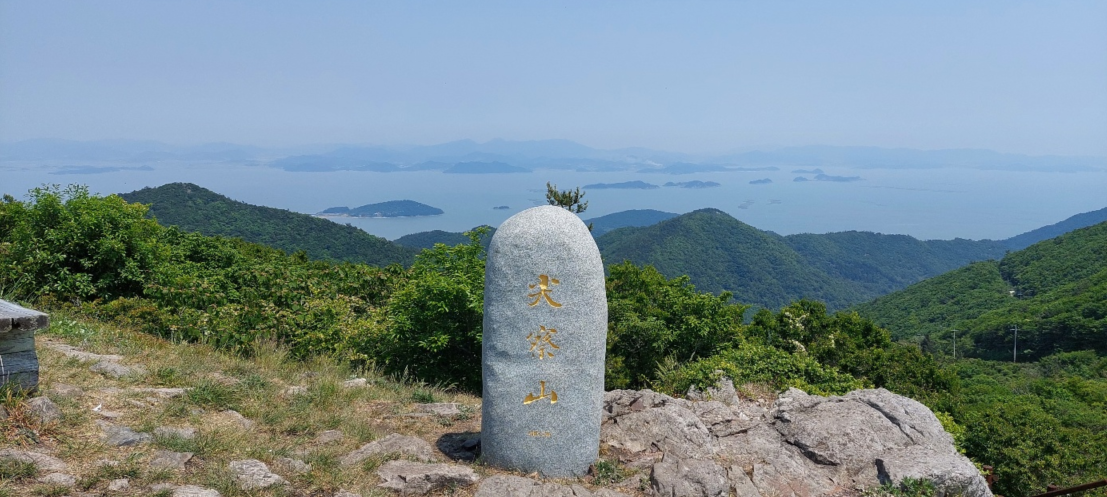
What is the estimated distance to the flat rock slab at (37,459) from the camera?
4.61 meters

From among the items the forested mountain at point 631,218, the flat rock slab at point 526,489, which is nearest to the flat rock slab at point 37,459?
the flat rock slab at point 526,489

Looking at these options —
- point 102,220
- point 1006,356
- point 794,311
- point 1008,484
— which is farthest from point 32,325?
point 1006,356

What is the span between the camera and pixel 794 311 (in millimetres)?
14023

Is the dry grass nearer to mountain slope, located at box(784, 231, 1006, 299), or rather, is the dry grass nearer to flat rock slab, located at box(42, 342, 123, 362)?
flat rock slab, located at box(42, 342, 123, 362)

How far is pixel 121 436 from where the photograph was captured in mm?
5312

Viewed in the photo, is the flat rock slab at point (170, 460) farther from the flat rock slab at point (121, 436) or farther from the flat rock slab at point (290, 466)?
the flat rock slab at point (290, 466)

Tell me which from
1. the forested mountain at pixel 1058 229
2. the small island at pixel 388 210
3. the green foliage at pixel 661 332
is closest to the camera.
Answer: the green foliage at pixel 661 332

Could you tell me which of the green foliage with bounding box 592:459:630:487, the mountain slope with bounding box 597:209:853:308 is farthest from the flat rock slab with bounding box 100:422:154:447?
the mountain slope with bounding box 597:209:853:308

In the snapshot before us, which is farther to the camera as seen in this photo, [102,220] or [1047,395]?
[1047,395]

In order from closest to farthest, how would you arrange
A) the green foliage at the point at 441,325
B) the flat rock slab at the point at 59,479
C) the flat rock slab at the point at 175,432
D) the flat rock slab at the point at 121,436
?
the flat rock slab at the point at 59,479 < the flat rock slab at the point at 121,436 < the flat rock slab at the point at 175,432 < the green foliage at the point at 441,325

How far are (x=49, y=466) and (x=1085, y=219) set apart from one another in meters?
181

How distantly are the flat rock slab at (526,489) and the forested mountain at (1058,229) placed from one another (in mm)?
159056

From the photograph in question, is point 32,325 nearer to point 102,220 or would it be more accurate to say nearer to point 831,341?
point 102,220

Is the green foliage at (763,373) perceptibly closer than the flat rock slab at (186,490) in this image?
No
